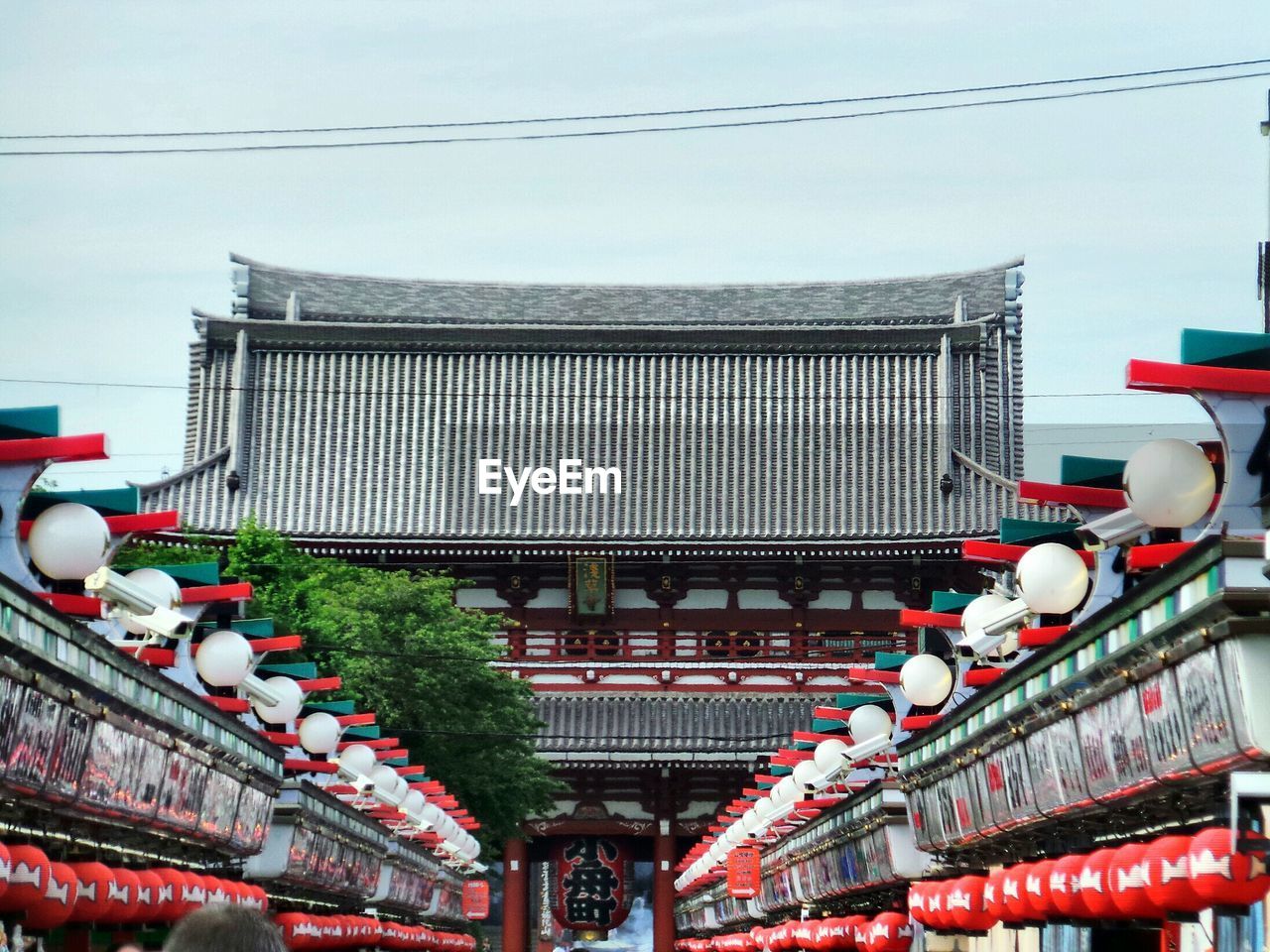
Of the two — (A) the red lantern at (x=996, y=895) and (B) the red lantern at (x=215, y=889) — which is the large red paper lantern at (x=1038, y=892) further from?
(B) the red lantern at (x=215, y=889)

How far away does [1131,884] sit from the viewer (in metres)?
10.4

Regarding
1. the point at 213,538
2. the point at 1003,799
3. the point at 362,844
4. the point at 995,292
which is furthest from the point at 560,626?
the point at 1003,799

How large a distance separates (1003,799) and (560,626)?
3015 cm

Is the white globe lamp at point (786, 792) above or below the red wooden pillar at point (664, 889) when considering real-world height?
below

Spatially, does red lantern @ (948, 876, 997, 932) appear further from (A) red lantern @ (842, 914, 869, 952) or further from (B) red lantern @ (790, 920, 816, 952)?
(B) red lantern @ (790, 920, 816, 952)

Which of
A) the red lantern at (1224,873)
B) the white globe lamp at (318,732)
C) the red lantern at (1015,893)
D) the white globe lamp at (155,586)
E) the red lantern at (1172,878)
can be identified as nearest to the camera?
the red lantern at (1224,873)

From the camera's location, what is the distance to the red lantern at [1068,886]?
1216 cm

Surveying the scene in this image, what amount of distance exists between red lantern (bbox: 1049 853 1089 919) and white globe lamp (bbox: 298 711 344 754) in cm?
1060

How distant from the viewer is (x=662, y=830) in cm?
4531

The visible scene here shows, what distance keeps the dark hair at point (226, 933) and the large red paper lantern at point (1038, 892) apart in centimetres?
878

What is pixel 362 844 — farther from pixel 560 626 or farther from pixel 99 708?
pixel 560 626

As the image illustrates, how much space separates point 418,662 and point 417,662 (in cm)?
3

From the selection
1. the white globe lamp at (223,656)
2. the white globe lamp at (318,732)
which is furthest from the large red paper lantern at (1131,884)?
the white globe lamp at (318,732)

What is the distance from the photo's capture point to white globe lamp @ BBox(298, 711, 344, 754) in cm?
2150
